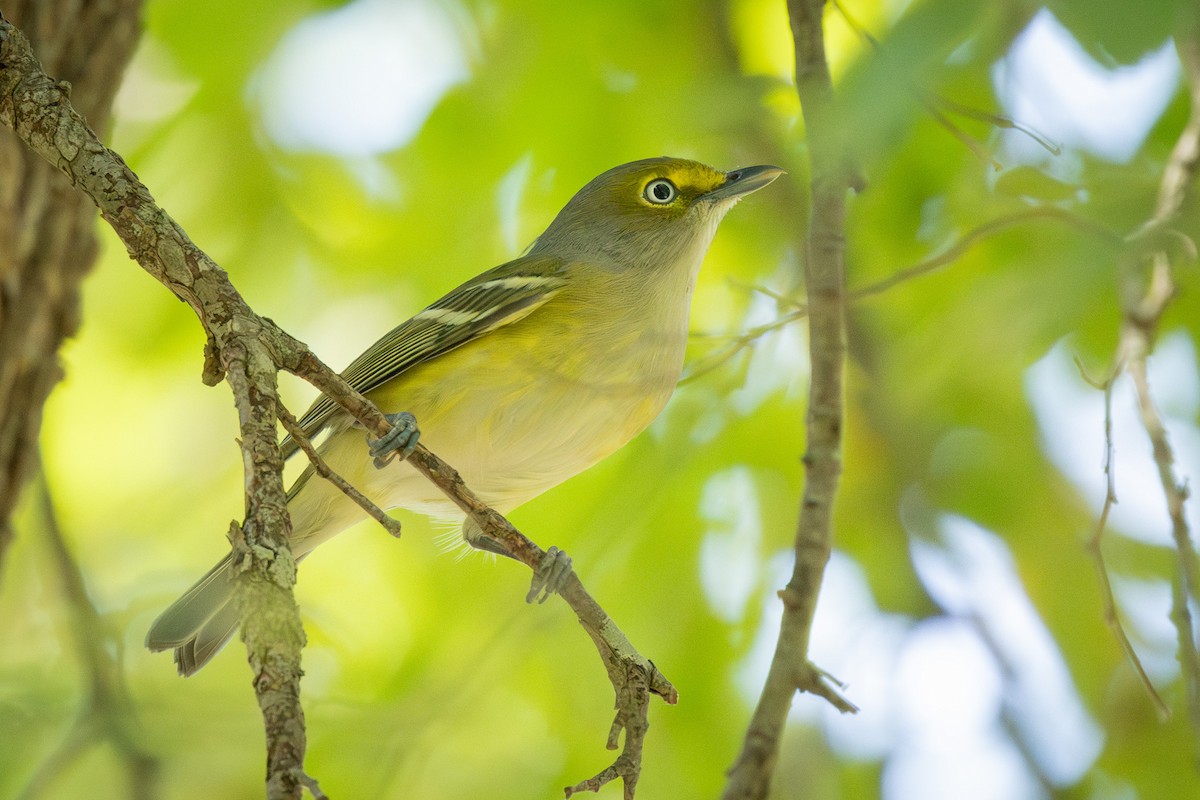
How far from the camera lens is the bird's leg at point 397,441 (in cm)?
248

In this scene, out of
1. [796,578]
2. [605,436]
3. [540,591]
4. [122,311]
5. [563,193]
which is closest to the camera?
[796,578]

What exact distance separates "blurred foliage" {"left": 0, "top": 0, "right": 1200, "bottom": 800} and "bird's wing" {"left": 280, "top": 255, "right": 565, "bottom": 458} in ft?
2.29

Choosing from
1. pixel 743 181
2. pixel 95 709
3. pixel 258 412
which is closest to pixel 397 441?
pixel 258 412

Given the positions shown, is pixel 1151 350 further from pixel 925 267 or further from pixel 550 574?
pixel 550 574

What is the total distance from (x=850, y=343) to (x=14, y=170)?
10.9ft

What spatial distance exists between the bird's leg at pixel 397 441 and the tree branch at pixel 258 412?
0.37 ft

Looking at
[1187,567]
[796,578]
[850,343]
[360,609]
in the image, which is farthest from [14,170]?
[1187,567]

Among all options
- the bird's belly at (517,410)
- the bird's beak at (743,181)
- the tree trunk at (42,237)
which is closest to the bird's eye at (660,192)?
the bird's beak at (743,181)

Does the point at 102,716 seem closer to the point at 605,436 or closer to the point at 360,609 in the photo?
the point at 360,609

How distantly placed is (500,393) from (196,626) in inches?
46.9

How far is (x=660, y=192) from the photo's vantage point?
14.7 ft

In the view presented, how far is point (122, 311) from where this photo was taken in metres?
5.01

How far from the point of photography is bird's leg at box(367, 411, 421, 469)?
2478 mm

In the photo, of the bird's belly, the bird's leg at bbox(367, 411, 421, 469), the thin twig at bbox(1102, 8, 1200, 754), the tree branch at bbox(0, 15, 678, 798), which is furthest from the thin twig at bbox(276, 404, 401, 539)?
the thin twig at bbox(1102, 8, 1200, 754)
